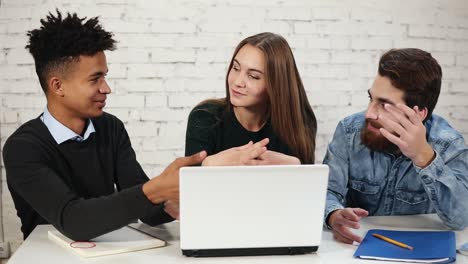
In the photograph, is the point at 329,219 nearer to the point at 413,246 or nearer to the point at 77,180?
the point at 413,246

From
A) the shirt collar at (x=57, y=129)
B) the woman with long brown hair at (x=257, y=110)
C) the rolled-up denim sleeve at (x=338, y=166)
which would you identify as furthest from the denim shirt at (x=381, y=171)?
the shirt collar at (x=57, y=129)

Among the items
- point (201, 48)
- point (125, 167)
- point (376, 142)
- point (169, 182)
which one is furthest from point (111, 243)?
point (201, 48)

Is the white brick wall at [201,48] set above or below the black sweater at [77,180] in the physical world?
above

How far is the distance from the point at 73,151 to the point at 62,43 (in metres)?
0.31

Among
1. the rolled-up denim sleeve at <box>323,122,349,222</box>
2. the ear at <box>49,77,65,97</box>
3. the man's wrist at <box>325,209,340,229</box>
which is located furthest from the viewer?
the rolled-up denim sleeve at <box>323,122,349,222</box>

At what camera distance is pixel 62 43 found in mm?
1734

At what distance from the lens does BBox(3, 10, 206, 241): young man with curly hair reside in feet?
4.60

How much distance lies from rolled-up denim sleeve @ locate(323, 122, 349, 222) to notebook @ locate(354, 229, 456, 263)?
0.26 metres

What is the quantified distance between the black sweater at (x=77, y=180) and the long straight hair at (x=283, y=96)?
1.63 ft

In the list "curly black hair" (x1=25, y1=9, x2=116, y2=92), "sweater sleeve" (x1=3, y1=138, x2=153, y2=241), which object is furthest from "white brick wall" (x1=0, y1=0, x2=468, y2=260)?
"sweater sleeve" (x1=3, y1=138, x2=153, y2=241)

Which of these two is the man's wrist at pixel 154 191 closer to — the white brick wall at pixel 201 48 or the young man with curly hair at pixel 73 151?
the young man with curly hair at pixel 73 151

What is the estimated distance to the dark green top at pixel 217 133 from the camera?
2.12m

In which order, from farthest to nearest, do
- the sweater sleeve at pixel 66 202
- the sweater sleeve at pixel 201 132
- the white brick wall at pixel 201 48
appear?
the white brick wall at pixel 201 48 < the sweater sleeve at pixel 201 132 < the sweater sleeve at pixel 66 202

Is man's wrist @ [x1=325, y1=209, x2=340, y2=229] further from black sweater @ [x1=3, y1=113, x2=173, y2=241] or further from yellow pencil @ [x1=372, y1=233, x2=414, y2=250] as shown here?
black sweater @ [x1=3, y1=113, x2=173, y2=241]
